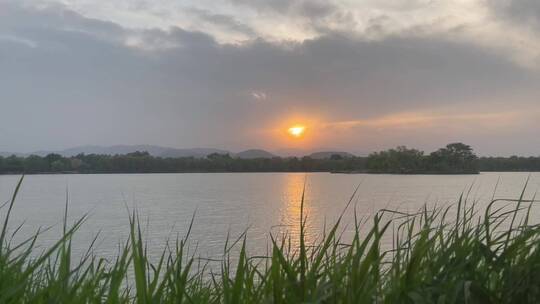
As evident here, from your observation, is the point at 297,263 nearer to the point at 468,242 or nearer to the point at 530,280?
the point at 468,242

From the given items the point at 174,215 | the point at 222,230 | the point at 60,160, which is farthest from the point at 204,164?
the point at 222,230

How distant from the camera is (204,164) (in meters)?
89.9

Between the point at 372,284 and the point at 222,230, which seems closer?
the point at 372,284

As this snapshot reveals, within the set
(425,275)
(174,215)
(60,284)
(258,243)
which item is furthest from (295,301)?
(174,215)

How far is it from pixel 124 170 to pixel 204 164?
13.4 metres

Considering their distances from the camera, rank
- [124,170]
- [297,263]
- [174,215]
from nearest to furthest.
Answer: [297,263] < [174,215] < [124,170]

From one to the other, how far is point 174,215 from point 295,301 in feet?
97.2

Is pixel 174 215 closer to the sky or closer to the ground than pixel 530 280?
closer to the ground

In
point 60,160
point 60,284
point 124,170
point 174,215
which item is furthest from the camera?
point 124,170

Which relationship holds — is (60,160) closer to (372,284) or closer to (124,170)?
(124,170)

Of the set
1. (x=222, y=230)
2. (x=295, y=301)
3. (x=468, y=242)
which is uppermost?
(x=468, y=242)

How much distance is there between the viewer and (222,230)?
23312 millimetres

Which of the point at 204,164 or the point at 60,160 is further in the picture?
the point at 204,164

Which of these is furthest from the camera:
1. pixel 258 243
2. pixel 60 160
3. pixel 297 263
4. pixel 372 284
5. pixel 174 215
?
pixel 60 160
